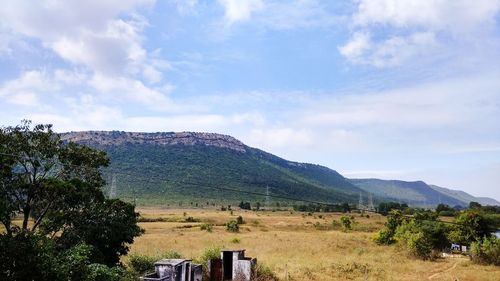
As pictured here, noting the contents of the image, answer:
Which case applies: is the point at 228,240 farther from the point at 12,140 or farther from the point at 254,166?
the point at 254,166

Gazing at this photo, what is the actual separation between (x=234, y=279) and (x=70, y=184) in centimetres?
1171

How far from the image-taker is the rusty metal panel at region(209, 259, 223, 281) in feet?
93.2

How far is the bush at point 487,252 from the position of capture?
3997cm

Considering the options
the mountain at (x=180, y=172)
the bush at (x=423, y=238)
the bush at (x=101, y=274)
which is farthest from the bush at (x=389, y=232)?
the mountain at (x=180, y=172)

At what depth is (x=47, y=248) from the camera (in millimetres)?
16562

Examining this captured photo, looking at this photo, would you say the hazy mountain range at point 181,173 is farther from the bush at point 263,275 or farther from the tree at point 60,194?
the tree at point 60,194

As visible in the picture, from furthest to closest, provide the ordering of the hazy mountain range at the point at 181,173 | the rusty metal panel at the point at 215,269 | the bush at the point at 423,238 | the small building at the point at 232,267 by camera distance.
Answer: the hazy mountain range at the point at 181,173, the bush at the point at 423,238, the rusty metal panel at the point at 215,269, the small building at the point at 232,267

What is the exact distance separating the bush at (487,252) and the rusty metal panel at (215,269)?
26750 mm

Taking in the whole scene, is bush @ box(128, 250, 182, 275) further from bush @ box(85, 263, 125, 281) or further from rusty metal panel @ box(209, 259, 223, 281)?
bush @ box(85, 263, 125, 281)

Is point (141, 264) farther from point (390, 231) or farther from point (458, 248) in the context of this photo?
point (458, 248)

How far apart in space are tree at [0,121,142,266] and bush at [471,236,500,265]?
107ft

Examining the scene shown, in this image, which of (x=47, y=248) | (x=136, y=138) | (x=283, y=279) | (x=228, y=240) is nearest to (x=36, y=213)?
(x=47, y=248)

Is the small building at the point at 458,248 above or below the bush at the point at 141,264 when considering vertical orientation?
below

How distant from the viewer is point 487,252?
40.2 m
